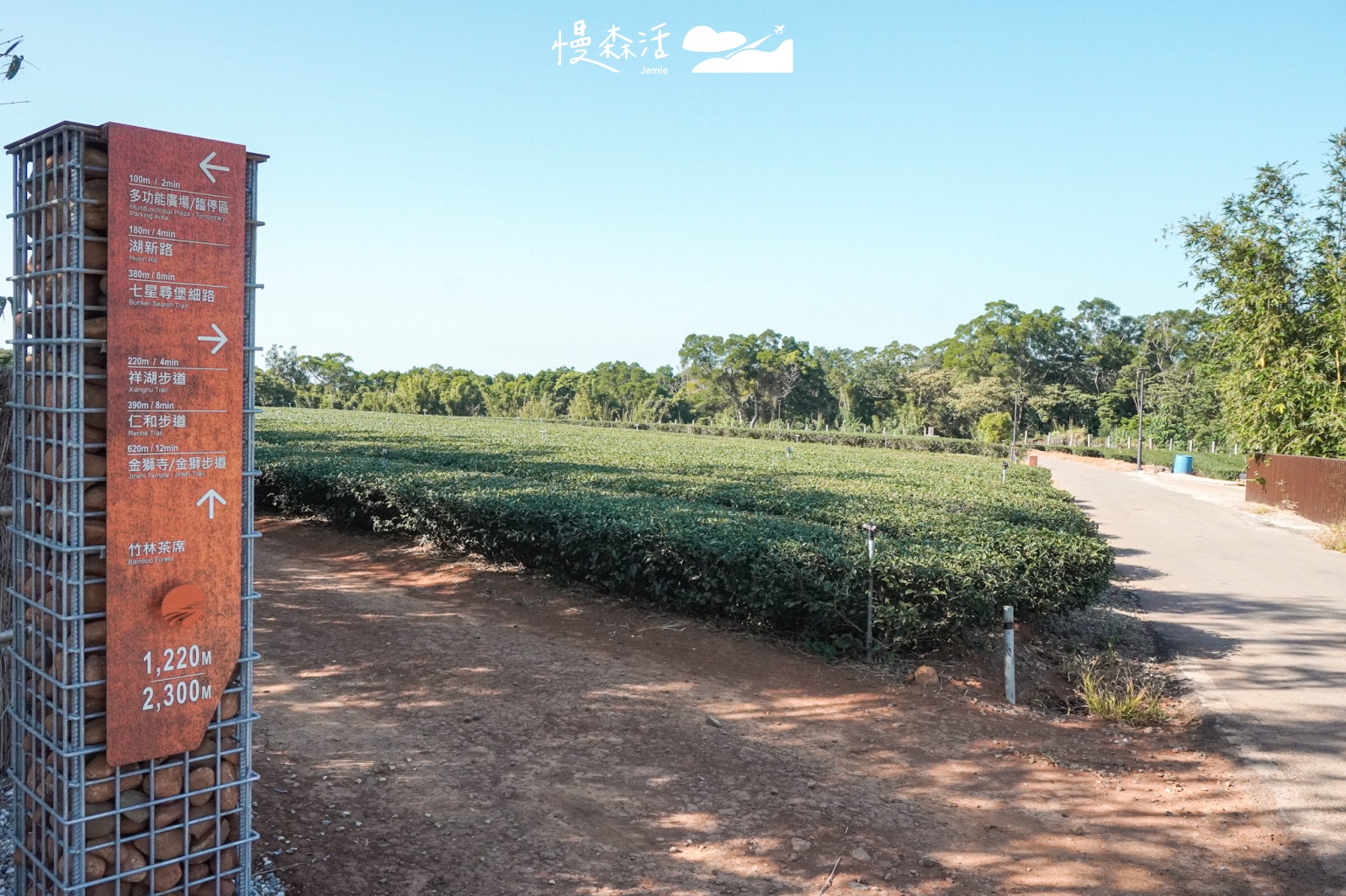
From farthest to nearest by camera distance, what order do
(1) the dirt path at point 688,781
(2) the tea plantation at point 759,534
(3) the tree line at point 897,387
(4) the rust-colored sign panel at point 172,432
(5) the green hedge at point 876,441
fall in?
(3) the tree line at point 897,387
(5) the green hedge at point 876,441
(2) the tea plantation at point 759,534
(1) the dirt path at point 688,781
(4) the rust-colored sign panel at point 172,432

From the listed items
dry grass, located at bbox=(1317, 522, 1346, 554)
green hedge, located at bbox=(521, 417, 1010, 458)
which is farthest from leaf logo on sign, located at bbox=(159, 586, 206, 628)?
green hedge, located at bbox=(521, 417, 1010, 458)

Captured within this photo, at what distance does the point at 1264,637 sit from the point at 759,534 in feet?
17.1

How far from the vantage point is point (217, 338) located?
2863 millimetres

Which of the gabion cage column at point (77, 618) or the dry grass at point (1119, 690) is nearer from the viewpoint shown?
the gabion cage column at point (77, 618)

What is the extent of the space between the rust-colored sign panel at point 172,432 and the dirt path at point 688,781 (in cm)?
121

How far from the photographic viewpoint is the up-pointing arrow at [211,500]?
9.43ft

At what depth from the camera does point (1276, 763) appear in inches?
222

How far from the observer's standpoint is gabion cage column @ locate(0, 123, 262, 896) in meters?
2.72

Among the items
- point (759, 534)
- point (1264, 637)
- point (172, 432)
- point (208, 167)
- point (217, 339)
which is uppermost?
point (208, 167)

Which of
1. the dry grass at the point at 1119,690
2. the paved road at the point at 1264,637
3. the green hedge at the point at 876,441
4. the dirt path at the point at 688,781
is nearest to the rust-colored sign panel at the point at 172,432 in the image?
the dirt path at the point at 688,781

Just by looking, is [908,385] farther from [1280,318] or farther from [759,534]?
[759,534]

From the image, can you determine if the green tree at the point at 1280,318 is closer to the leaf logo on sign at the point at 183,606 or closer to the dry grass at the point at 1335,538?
the dry grass at the point at 1335,538

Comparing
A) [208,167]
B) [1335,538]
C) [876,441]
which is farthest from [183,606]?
[876,441]

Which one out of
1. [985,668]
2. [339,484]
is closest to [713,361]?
[339,484]
